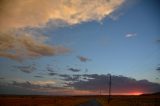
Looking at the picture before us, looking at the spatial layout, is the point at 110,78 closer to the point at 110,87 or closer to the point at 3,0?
the point at 110,87

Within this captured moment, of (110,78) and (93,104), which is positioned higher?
(110,78)

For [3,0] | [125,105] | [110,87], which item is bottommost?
[125,105]

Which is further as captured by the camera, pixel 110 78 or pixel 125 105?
pixel 110 78

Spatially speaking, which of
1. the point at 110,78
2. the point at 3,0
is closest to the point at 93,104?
the point at 3,0

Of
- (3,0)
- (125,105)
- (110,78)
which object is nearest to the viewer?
(3,0)

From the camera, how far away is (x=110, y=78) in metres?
31.7

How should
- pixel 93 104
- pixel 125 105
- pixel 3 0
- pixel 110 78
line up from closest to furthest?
pixel 3 0 < pixel 93 104 < pixel 125 105 < pixel 110 78

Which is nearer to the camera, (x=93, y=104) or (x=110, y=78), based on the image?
(x=93, y=104)

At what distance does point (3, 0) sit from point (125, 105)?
1691 cm

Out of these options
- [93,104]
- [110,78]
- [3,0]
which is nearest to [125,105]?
[110,78]

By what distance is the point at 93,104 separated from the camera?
14094 mm

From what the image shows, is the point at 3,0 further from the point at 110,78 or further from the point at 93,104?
the point at 110,78

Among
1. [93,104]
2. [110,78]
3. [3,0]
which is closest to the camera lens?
[3,0]

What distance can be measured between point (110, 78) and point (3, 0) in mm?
22718
